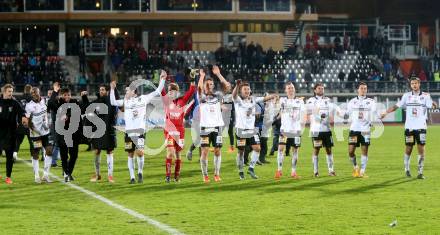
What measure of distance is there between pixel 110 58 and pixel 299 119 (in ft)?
124

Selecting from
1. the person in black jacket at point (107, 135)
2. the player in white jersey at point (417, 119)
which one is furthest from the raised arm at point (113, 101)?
the player in white jersey at point (417, 119)

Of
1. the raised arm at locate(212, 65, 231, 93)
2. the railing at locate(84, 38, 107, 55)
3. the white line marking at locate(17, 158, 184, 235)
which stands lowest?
the white line marking at locate(17, 158, 184, 235)

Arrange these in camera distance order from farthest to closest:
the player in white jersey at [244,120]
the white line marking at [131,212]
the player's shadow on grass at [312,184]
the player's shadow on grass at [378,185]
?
the player in white jersey at [244,120], the player's shadow on grass at [312,184], the player's shadow on grass at [378,185], the white line marking at [131,212]

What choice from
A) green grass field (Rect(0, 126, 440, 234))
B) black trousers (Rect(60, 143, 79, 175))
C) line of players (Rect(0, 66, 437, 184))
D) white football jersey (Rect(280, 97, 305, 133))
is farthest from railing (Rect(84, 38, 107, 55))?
black trousers (Rect(60, 143, 79, 175))

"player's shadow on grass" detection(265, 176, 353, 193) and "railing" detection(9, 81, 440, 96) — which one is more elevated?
"railing" detection(9, 81, 440, 96)

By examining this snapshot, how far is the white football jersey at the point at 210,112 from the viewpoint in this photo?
66.2 ft

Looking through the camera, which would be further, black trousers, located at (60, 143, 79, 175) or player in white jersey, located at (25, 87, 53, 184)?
black trousers, located at (60, 143, 79, 175)

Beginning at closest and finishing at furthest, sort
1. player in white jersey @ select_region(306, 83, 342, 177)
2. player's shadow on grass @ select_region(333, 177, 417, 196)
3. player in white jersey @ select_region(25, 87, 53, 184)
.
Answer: player's shadow on grass @ select_region(333, 177, 417, 196) < player in white jersey @ select_region(25, 87, 53, 184) < player in white jersey @ select_region(306, 83, 342, 177)

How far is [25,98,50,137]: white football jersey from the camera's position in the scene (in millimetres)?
20438

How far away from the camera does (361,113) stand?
69.5 feet

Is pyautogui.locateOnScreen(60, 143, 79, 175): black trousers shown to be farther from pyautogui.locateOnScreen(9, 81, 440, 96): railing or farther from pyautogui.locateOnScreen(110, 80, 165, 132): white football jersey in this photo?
pyautogui.locateOnScreen(9, 81, 440, 96): railing

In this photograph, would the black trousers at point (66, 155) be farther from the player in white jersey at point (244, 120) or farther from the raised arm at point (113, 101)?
the player in white jersey at point (244, 120)

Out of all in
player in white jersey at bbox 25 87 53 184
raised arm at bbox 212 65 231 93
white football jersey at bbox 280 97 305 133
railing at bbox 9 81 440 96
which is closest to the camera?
raised arm at bbox 212 65 231 93

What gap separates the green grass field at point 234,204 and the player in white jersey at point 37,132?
456 millimetres
